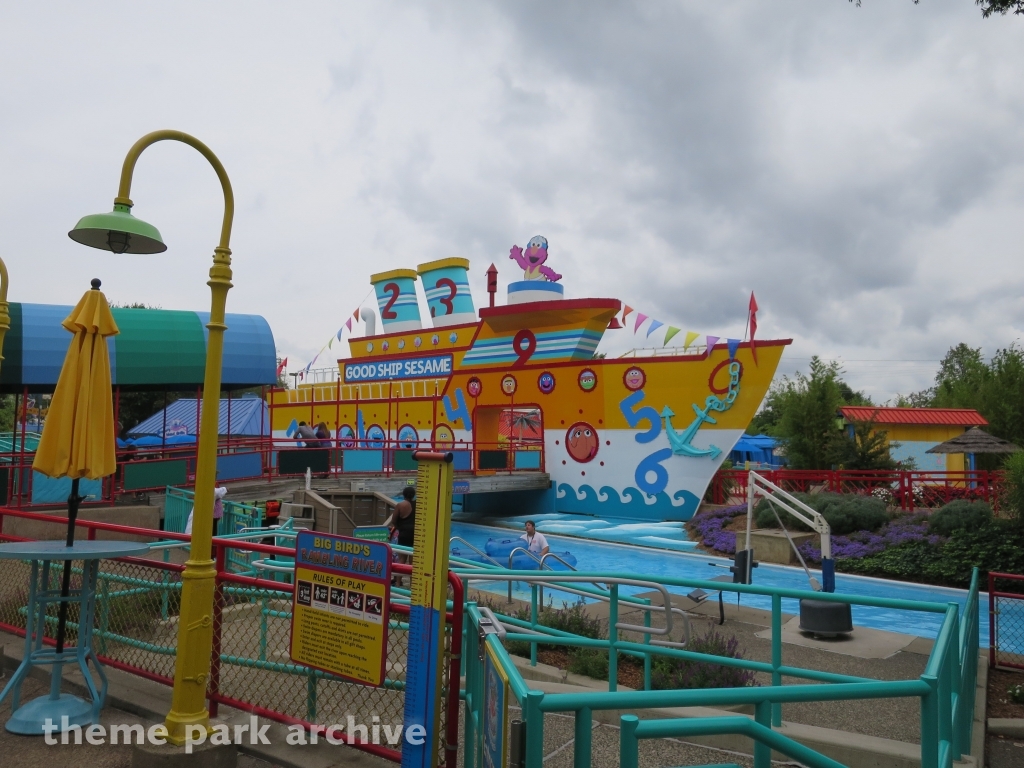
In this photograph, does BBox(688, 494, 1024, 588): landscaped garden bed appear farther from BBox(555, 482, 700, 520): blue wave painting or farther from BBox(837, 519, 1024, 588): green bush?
BBox(555, 482, 700, 520): blue wave painting

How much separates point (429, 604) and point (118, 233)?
10.4ft

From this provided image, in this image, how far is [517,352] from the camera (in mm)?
23141

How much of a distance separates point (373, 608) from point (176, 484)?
40.9ft

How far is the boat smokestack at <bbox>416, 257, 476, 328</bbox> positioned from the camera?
89.8ft

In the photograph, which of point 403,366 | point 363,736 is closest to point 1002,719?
point 363,736

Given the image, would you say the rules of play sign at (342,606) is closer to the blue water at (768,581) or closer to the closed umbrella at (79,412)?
the closed umbrella at (79,412)

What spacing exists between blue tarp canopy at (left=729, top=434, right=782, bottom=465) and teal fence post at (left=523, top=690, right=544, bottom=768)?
38.0 m

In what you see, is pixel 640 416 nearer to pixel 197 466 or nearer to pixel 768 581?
pixel 768 581

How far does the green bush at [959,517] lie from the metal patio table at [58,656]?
15.5 meters

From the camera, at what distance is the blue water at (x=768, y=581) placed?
12.9 metres

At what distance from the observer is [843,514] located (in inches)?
680

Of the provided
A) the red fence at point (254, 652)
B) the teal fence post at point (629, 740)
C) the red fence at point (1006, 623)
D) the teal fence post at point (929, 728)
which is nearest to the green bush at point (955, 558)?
the red fence at point (1006, 623)

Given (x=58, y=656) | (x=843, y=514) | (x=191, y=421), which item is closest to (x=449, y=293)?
(x=191, y=421)

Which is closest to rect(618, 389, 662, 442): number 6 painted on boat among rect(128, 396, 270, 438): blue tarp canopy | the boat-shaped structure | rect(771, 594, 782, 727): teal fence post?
the boat-shaped structure
